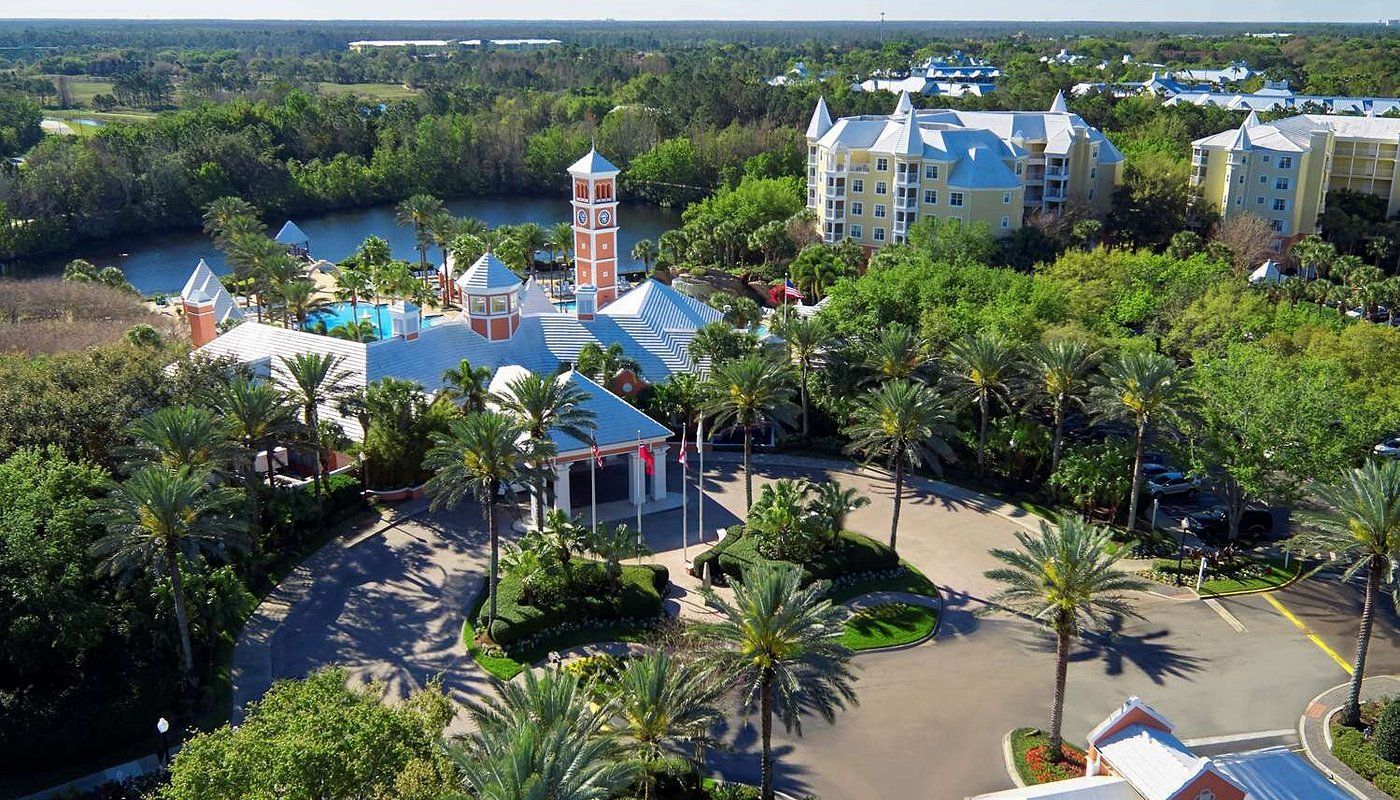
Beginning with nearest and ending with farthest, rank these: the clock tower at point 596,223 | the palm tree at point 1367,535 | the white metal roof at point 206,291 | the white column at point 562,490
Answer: the palm tree at point 1367,535, the white column at point 562,490, the white metal roof at point 206,291, the clock tower at point 596,223

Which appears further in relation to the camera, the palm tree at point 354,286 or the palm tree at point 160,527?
the palm tree at point 354,286

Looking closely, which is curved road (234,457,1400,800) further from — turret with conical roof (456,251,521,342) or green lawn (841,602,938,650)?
turret with conical roof (456,251,521,342)

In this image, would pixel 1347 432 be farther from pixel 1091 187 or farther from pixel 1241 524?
pixel 1091 187

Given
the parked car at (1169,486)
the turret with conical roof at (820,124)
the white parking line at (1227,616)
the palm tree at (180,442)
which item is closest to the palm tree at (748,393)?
the parked car at (1169,486)

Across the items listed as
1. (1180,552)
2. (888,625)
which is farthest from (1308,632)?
(888,625)

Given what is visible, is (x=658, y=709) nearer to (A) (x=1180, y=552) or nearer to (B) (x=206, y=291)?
(A) (x=1180, y=552)

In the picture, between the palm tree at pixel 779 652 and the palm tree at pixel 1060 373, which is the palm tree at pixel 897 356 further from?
the palm tree at pixel 779 652

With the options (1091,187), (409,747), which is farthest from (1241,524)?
(1091,187)
